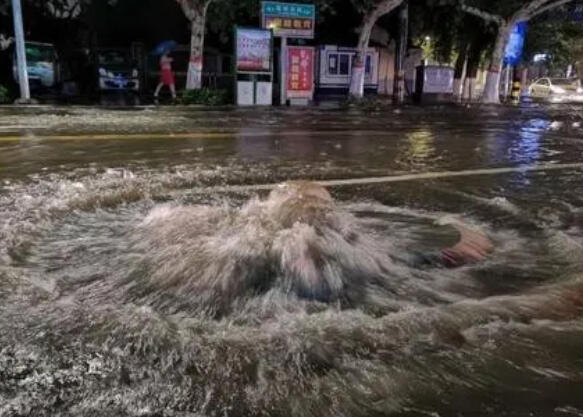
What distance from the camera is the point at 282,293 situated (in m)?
4.34

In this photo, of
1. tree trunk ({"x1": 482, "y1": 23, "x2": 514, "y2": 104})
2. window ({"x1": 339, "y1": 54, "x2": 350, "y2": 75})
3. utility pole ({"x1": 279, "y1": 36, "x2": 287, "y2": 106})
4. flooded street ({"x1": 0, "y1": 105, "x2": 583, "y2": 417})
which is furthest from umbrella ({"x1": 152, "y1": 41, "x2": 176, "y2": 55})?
flooded street ({"x1": 0, "y1": 105, "x2": 583, "y2": 417})

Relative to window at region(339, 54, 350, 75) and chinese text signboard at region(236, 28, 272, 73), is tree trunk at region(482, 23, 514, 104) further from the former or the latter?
chinese text signboard at region(236, 28, 272, 73)

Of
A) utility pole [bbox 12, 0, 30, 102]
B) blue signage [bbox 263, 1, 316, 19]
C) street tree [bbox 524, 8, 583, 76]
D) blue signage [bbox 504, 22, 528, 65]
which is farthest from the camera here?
street tree [bbox 524, 8, 583, 76]

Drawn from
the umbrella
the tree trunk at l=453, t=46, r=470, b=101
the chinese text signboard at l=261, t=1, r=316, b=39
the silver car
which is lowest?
the silver car

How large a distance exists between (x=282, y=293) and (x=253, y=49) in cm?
1775

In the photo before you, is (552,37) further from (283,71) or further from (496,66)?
(283,71)

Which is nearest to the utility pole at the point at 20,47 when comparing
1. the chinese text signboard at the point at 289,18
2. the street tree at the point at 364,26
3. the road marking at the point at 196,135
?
the chinese text signboard at the point at 289,18

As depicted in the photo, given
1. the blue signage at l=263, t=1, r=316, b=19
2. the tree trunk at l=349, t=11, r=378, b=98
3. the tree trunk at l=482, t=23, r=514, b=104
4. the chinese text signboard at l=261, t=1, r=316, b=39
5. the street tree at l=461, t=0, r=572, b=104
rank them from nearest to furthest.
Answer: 1. the blue signage at l=263, t=1, r=316, b=19
2. the chinese text signboard at l=261, t=1, r=316, b=39
3. the tree trunk at l=349, t=11, r=378, b=98
4. the street tree at l=461, t=0, r=572, b=104
5. the tree trunk at l=482, t=23, r=514, b=104

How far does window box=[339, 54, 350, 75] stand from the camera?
26947mm

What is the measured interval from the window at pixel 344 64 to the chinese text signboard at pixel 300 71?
4531 mm

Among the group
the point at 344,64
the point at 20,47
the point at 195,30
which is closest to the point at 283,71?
the point at 195,30

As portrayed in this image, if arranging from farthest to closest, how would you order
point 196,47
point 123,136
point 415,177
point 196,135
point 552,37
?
point 552,37 → point 196,47 → point 196,135 → point 123,136 → point 415,177

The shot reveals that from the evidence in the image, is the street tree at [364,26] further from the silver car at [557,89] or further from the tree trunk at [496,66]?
the silver car at [557,89]

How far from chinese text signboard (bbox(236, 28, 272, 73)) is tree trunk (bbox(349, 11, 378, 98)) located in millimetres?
4304
